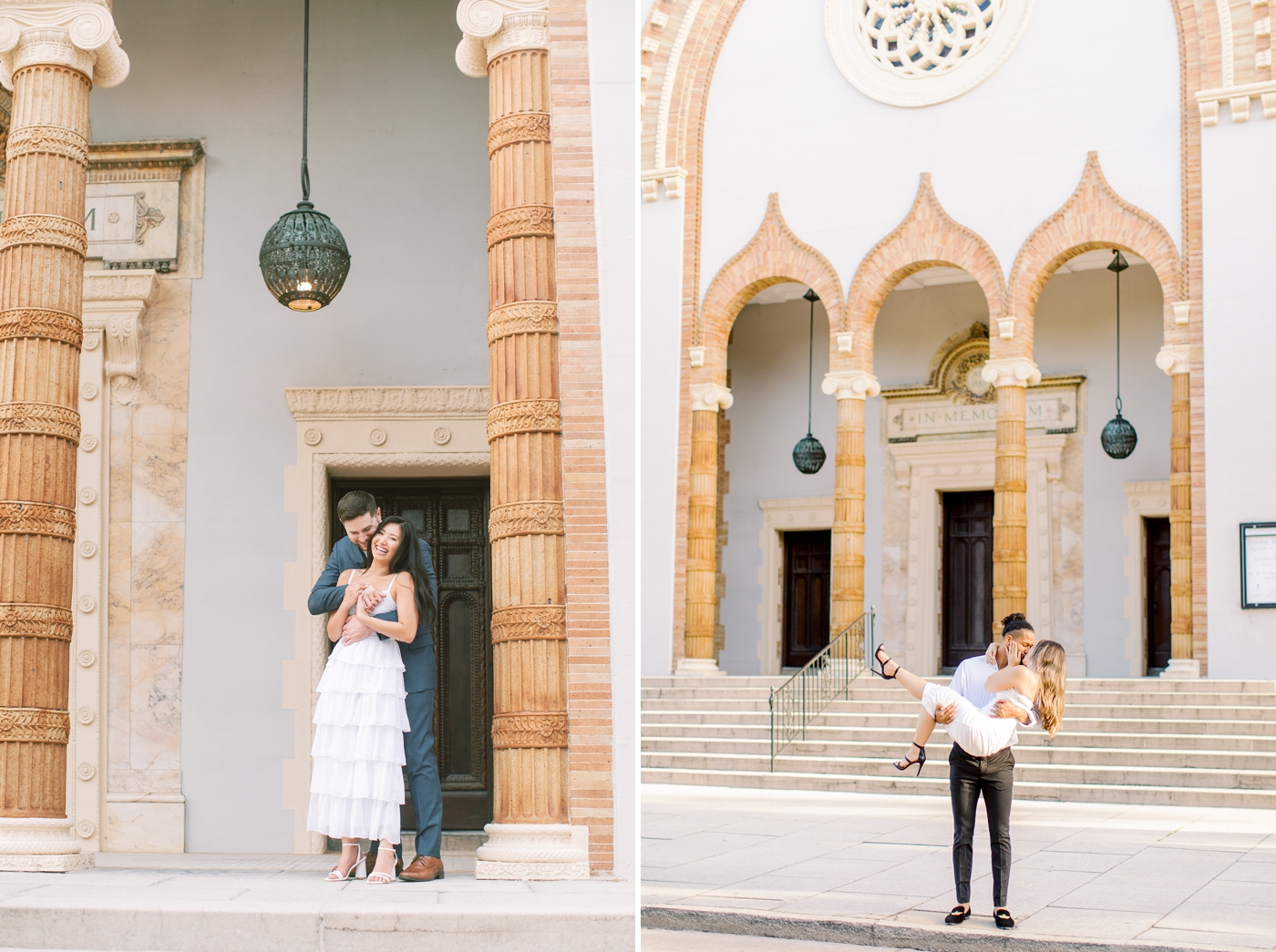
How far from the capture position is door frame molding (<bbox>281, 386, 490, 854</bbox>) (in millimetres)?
9445

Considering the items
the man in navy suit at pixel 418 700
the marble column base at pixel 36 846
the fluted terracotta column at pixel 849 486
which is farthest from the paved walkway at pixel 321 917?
A: the fluted terracotta column at pixel 849 486

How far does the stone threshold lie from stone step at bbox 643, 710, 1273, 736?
8.55m

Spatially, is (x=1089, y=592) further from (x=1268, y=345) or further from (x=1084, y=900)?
(x=1084, y=900)

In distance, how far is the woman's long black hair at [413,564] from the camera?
22.7 feet

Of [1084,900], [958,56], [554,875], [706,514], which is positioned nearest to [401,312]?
[554,875]

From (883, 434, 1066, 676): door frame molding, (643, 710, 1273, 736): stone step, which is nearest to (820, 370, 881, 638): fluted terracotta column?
(883, 434, 1066, 676): door frame molding

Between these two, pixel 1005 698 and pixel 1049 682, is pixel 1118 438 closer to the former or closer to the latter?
pixel 1049 682

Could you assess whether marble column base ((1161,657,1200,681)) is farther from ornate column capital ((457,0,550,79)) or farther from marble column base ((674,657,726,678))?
ornate column capital ((457,0,550,79))

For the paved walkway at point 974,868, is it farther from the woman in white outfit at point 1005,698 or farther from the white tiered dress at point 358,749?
the white tiered dress at point 358,749

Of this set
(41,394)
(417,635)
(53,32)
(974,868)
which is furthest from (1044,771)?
(53,32)

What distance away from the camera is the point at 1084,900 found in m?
7.74

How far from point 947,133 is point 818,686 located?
835 cm

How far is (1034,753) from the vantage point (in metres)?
14.7

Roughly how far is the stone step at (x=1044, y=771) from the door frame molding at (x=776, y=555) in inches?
314
